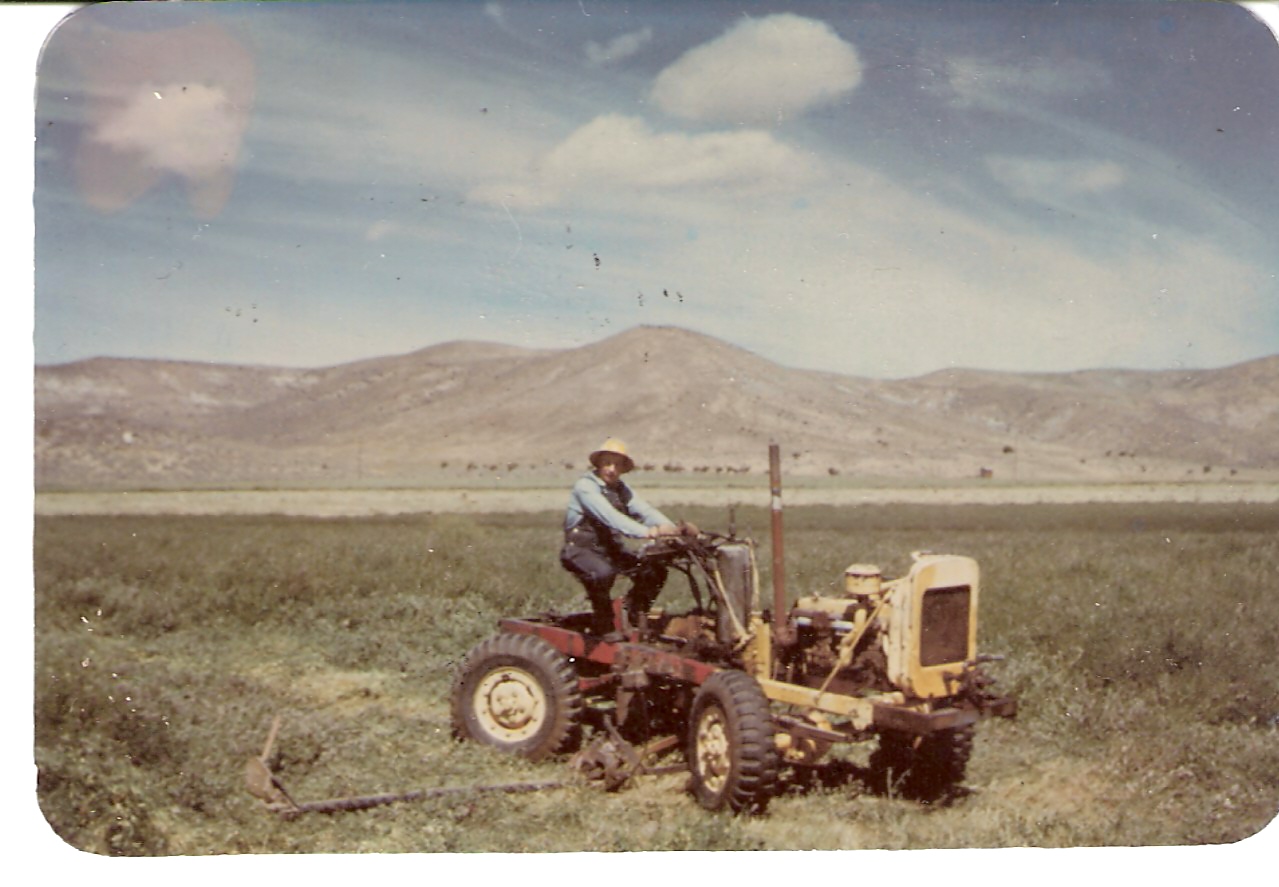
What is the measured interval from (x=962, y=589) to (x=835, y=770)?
1.68 metres

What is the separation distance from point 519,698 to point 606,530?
132 cm

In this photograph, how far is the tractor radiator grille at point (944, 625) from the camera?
251 inches

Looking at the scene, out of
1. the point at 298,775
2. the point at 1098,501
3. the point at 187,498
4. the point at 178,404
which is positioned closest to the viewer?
the point at 298,775

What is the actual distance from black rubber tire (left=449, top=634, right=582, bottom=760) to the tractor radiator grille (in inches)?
95.0

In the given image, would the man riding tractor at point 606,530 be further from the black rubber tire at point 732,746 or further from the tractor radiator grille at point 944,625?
the tractor radiator grille at point 944,625

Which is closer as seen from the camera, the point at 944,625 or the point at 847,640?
the point at 944,625

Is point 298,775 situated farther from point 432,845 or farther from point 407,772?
point 432,845

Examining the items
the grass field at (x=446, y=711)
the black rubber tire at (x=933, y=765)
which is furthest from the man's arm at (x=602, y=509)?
the black rubber tire at (x=933, y=765)

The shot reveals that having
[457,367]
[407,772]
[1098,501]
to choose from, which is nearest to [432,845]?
[407,772]

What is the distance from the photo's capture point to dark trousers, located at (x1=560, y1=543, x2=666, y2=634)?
296 inches

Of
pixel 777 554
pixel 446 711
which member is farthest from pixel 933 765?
pixel 446 711

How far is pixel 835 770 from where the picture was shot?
7.35 m

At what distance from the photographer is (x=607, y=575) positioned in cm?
749

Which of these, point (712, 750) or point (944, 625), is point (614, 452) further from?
point (944, 625)
